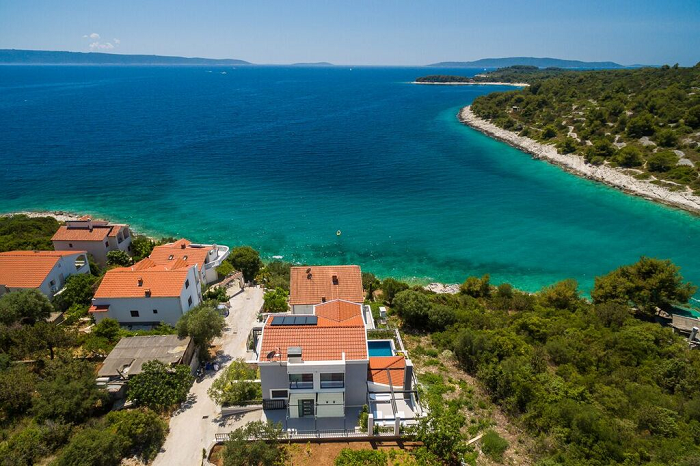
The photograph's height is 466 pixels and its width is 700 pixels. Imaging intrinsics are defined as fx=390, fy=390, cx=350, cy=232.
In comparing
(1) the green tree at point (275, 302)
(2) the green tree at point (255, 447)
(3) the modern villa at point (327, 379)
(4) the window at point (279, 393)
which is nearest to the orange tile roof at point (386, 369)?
(3) the modern villa at point (327, 379)

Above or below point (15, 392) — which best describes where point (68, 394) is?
above

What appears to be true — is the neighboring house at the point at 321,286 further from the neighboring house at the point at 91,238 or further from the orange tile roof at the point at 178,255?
the neighboring house at the point at 91,238

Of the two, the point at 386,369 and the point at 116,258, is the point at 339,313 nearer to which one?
the point at 386,369

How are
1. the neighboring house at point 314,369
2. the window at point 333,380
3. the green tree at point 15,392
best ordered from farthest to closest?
the window at point 333,380
the green tree at point 15,392
the neighboring house at point 314,369

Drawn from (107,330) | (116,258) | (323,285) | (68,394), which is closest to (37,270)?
(116,258)

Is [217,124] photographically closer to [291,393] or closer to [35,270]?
[35,270]
